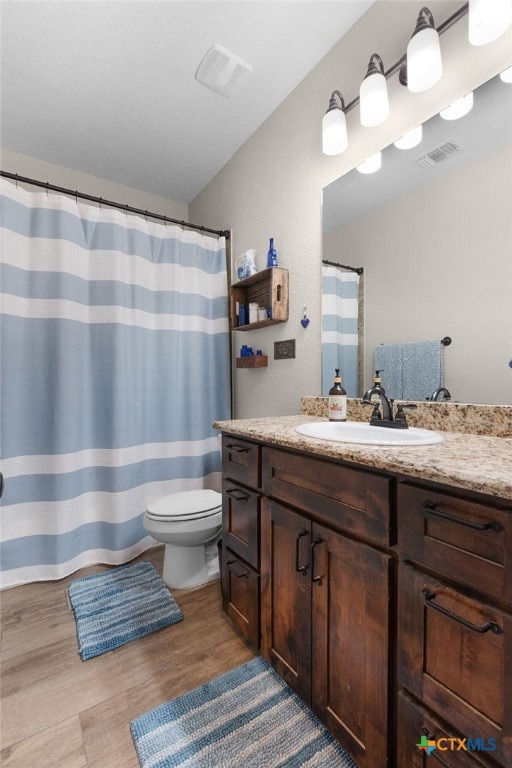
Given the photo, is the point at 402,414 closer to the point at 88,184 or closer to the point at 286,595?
the point at 286,595

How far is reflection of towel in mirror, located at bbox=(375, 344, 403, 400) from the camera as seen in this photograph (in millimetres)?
1309

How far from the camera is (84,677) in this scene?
3.92 ft

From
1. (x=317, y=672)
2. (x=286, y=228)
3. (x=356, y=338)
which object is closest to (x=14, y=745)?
(x=317, y=672)

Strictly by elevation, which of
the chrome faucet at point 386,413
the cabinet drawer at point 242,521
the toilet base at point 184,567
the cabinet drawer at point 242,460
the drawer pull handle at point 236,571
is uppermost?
the chrome faucet at point 386,413

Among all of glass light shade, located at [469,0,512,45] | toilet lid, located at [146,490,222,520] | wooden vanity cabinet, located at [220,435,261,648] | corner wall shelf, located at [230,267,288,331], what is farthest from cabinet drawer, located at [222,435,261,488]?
glass light shade, located at [469,0,512,45]

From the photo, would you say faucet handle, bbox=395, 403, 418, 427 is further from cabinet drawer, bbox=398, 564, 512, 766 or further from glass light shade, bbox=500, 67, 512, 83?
glass light shade, bbox=500, 67, 512, 83

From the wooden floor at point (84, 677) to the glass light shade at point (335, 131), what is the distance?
82.0 inches

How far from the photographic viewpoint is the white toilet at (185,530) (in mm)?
1583

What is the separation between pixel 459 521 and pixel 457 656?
255 mm

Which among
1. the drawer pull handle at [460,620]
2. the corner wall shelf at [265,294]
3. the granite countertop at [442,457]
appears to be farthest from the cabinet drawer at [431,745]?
the corner wall shelf at [265,294]

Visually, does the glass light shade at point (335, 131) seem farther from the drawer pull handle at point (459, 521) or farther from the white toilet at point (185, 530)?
the white toilet at point (185, 530)

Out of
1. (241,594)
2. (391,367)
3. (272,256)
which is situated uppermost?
(272,256)

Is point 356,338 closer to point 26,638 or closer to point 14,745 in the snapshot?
point 14,745

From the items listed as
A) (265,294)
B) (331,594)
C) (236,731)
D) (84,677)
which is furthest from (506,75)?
(84,677)
